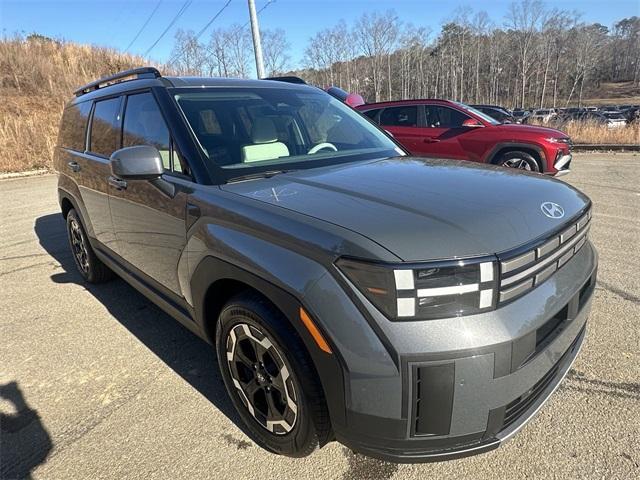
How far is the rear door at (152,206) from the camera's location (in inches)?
94.6

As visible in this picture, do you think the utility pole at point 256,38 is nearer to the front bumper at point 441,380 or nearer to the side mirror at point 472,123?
the side mirror at point 472,123

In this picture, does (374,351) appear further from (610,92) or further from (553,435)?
(610,92)

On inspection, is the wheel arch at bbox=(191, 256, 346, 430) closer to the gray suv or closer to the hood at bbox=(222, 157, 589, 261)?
the gray suv

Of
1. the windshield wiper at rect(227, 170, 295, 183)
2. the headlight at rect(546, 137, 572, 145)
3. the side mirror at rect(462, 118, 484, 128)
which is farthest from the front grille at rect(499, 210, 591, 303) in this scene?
the side mirror at rect(462, 118, 484, 128)

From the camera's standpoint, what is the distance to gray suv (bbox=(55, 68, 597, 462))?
1493mm

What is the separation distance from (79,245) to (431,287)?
164 inches

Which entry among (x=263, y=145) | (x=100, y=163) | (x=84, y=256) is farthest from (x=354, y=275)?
(x=84, y=256)

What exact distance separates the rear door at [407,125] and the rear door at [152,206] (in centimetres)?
654

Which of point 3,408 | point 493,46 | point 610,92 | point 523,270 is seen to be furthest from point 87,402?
point 610,92

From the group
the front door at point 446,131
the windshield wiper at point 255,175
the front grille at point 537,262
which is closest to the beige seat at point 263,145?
the windshield wiper at point 255,175

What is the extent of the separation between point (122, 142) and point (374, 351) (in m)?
2.63

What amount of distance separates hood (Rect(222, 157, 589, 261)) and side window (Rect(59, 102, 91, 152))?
2635 mm

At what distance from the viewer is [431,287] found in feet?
4.85

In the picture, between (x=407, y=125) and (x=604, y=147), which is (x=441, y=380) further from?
(x=604, y=147)
